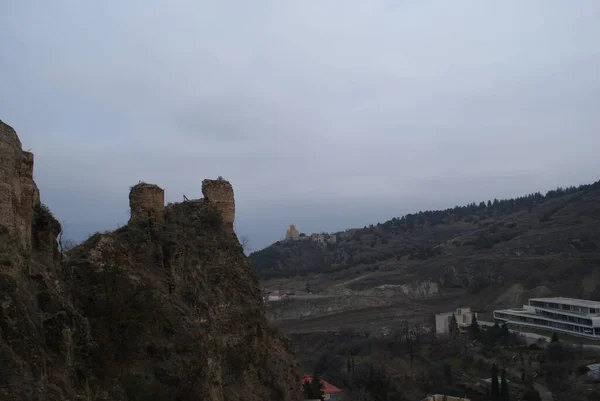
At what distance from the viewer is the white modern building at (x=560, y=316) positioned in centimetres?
5562

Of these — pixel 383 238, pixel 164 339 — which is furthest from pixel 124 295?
pixel 383 238

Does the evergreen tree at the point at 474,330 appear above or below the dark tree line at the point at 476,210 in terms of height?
below

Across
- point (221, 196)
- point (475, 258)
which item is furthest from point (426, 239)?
point (221, 196)

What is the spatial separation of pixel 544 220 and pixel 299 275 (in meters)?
49.9

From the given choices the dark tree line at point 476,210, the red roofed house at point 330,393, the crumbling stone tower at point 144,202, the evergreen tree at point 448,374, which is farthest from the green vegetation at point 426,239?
the crumbling stone tower at point 144,202

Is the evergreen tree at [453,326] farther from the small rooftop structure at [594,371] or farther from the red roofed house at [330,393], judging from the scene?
the red roofed house at [330,393]

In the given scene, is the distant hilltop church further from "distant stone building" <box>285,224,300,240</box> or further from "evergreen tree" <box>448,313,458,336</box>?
"evergreen tree" <box>448,313,458,336</box>

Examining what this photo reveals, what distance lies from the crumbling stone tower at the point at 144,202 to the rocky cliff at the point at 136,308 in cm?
3

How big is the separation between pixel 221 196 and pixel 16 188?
9.29 m

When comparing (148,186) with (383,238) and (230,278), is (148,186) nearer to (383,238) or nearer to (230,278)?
(230,278)

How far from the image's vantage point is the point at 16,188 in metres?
9.94

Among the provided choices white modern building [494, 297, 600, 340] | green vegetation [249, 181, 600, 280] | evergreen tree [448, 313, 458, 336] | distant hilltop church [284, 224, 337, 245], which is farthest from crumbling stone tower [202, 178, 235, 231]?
distant hilltop church [284, 224, 337, 245]

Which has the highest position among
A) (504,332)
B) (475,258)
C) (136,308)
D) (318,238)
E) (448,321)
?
(318,238)

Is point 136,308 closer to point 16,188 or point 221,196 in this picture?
point 16,188
